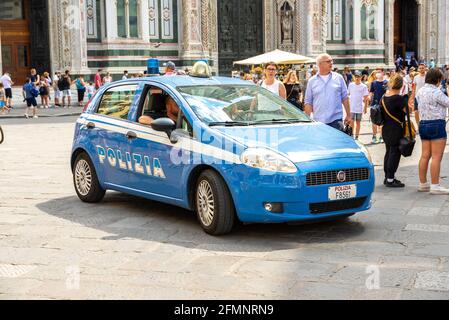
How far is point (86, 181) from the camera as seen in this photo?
857 cm

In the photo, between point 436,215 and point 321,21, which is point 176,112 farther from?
point 321,21

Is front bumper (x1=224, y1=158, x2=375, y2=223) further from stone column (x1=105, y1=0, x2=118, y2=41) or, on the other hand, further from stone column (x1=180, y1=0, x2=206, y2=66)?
stone column (x1=180, y1=0, x2=206, y2=66)

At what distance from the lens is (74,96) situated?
2969 cm

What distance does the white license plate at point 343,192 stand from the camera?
6.54 m

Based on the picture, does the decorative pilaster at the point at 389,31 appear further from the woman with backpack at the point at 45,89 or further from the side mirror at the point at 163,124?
the side mirror at the point at 163,124

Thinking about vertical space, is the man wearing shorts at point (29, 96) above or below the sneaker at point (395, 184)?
above

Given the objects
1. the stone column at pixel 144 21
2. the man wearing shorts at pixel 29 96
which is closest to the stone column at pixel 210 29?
the stone column at pixel 144 21

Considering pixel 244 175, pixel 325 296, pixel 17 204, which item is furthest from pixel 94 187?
pixel 325 296

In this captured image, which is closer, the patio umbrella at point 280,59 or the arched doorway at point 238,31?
the patio umbrella at point 280,59

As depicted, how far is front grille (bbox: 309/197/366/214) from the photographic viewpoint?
6492 mm

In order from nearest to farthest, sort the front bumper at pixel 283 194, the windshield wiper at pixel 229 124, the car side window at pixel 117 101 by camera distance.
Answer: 1. the front bumper at pixel 283 194
2. the windshield wiper at pixel 229 124
3. the car side window at pixel 117 101

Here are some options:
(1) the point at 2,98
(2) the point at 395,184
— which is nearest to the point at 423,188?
(2) the point at 395,184

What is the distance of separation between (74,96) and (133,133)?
22.7 meters

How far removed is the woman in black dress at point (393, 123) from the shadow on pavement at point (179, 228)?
241 centimetres
